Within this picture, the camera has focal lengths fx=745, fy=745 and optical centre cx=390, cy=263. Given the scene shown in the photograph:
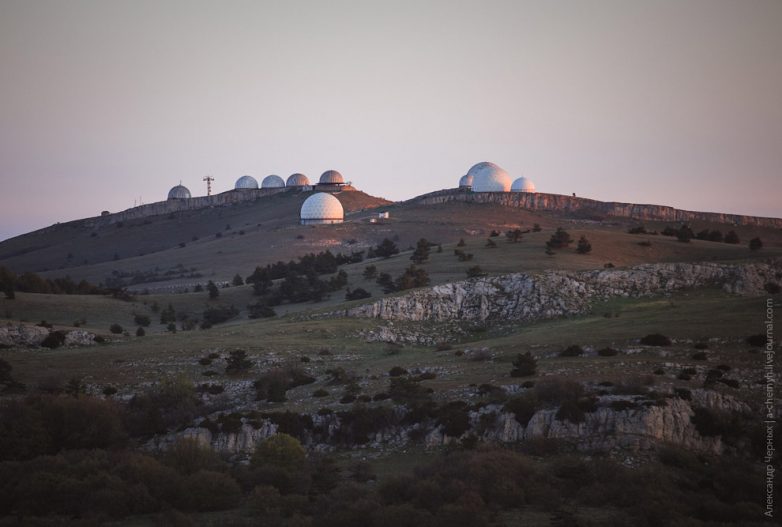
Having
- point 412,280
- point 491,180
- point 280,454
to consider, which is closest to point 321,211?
point 491,180

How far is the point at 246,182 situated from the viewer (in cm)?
17700

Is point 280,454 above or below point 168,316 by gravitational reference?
below

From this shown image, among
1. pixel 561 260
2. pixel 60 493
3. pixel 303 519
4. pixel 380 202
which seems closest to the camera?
pixel 303 519

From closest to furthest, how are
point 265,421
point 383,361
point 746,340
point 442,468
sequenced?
point 442,468 < point 265,421 < point 746,340 < point 383,361

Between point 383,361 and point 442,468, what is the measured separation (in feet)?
63.0

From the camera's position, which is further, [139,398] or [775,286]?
[775,286]

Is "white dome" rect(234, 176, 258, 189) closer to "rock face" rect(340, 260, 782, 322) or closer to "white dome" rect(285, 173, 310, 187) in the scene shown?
"white dome" rect(285, 173, 310, 187)

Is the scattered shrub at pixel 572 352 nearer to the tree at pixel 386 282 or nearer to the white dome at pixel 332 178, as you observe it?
the tree at pixel 386 282

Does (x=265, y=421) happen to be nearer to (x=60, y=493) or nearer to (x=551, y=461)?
(x=60, y=493)

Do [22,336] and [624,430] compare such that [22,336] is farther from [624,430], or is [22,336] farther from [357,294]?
[624,430]

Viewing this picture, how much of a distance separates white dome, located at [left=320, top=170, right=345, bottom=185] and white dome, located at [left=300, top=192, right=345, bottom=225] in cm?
3389

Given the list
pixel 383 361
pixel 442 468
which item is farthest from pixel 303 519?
pixel 383 361

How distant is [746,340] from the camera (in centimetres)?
3728

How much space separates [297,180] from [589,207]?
74.7m
